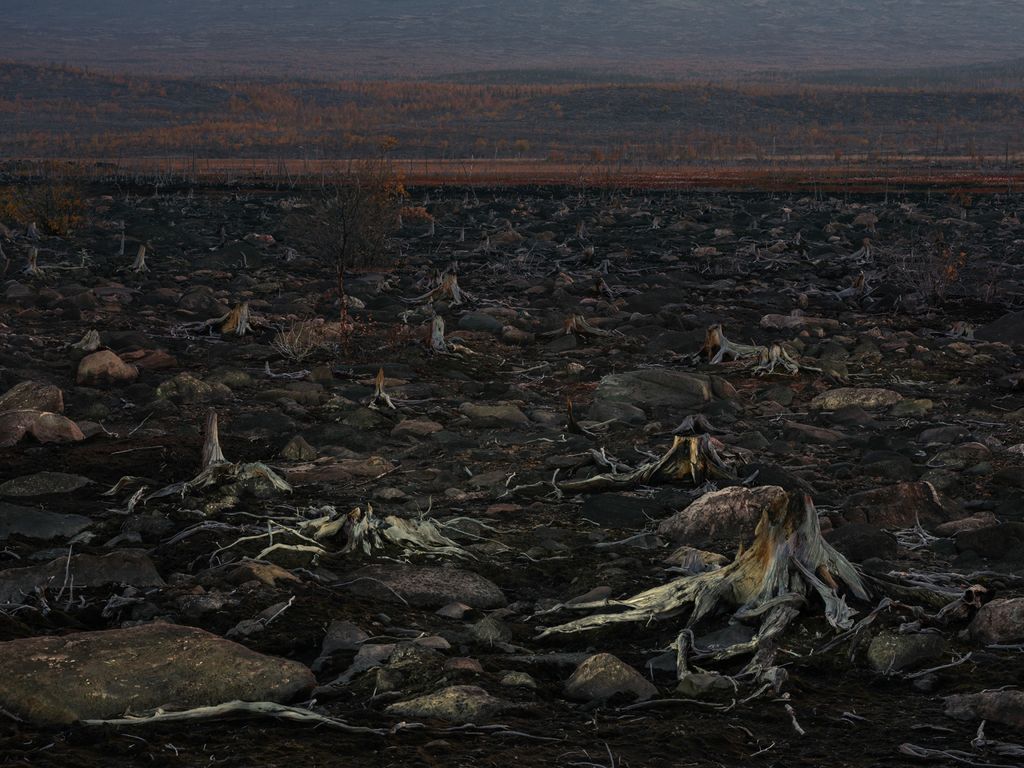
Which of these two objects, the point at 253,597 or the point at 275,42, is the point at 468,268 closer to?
the point at 253,597

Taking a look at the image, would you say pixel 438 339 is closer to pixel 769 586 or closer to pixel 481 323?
pixel 481 323

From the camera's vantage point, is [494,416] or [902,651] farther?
[494,416]

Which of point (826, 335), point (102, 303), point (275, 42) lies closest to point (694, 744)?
point (826, 335)

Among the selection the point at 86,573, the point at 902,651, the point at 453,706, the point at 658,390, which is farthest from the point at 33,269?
the point at 902,651

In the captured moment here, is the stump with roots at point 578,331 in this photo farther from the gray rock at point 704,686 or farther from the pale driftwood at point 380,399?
the gray rock at point 704,686

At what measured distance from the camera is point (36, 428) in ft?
27.7

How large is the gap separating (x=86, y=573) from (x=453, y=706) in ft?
6.84

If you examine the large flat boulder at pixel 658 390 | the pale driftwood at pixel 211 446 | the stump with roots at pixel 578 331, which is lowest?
the stump with roots at pixel 578 331

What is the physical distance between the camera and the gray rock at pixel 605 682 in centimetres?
455

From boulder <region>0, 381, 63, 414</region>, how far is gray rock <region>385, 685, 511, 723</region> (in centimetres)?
565

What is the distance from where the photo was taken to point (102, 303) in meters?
14.7

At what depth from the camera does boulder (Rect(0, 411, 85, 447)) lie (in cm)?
837

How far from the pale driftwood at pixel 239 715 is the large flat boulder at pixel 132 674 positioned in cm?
8

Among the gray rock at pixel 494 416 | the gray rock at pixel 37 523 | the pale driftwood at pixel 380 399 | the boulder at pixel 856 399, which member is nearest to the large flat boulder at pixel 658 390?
the gray rock at pixel 494 416
